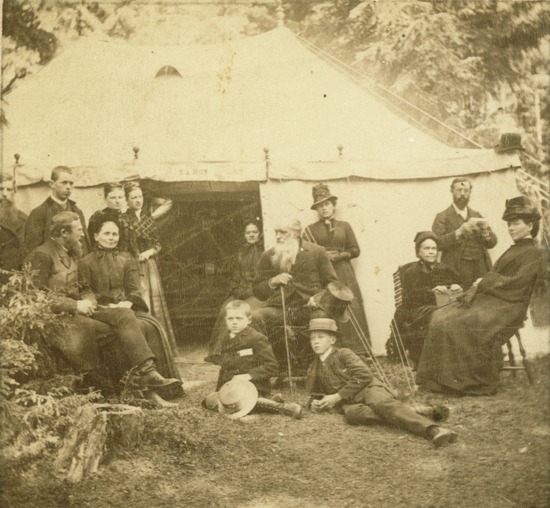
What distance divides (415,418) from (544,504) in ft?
3.02

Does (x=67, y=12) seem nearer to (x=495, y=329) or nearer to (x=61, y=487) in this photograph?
(x=61, y=487)

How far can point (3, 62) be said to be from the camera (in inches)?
175

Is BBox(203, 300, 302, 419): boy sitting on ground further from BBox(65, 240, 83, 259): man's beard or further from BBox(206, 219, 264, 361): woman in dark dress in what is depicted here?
BBox(65, 240, 83, 259): man's beard

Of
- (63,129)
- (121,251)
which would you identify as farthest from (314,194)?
(63,129)

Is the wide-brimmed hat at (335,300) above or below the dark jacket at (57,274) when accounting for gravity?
below

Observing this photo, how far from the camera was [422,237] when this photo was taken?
4.44 m

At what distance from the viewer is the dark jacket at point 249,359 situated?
4242 mm

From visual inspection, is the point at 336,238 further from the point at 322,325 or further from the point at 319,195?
the point at 322,325

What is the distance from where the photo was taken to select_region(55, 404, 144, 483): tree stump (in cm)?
396

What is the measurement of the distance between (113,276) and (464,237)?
224cm

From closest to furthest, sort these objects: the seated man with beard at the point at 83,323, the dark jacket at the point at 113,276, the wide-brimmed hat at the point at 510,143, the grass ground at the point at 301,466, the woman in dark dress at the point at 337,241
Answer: the grass ground at the point at 301,466
the seated man with beard at the point at 83,323
the dark jacket at the point at 113,276
the woman in dark dress at the point at 337,241
the wide-brimmed hat at the point at 510,143

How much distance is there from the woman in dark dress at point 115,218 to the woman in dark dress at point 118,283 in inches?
1.0

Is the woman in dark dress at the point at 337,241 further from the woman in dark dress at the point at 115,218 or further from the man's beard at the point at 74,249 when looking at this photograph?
the man's beard at the point at 74,249

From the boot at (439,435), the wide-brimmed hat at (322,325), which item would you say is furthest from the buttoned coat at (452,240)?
the boot at (439,435)
